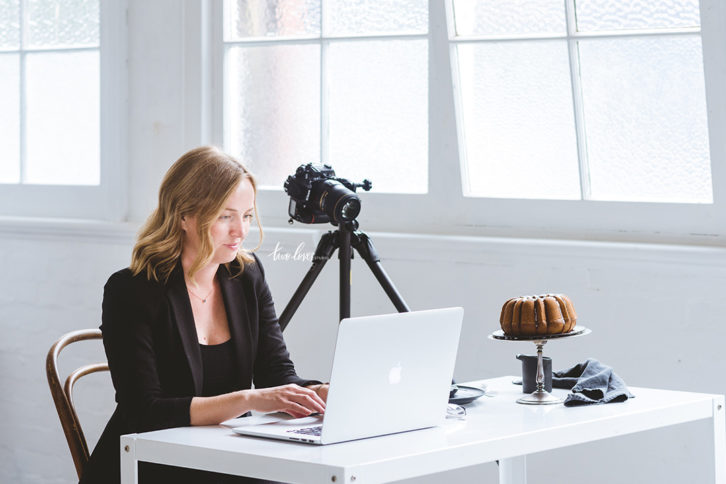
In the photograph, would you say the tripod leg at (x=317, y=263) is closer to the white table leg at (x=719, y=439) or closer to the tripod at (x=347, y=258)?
the tripod at (x=347, y=258)

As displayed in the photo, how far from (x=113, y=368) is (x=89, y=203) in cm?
175

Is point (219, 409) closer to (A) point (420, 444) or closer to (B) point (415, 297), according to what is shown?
(A) point (420, 444)

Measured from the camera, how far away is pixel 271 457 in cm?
171

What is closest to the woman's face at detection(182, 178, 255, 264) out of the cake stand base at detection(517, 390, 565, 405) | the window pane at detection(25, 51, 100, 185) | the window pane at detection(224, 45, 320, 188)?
the cake stand base at detection(517, 390, 565, 405)

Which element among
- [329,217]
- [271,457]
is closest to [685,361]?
[329,217]

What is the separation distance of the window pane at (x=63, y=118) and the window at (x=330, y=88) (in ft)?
1.94

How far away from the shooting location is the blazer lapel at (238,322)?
2.39 metres

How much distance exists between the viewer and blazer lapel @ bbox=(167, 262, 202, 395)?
2266 millimetres

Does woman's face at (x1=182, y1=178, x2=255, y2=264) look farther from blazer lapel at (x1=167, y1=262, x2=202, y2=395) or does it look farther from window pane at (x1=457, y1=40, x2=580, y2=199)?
window pane at (x1=457, y1=40, x2=580, y2=199)

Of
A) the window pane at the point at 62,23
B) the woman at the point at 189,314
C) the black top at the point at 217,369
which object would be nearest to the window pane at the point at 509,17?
the woman at the point at 189,314

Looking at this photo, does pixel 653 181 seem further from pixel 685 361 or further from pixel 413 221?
pixel 413 221

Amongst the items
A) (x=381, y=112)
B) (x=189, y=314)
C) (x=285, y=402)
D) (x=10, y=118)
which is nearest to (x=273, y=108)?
(x=381, y=112)

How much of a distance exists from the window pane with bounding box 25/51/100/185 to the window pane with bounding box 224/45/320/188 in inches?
22.9

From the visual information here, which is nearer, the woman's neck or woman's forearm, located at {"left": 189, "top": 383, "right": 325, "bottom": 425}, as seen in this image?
woman's forearm, located at {"left": 189, "top": 383, "right": 325, "bottom": 425}
